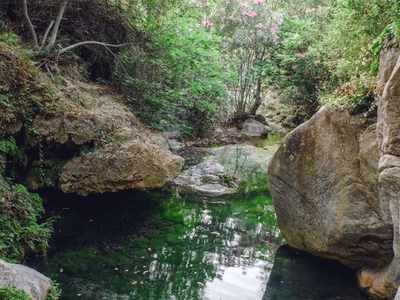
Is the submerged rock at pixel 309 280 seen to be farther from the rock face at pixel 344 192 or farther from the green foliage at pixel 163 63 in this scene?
Result: the green foliage at pixel 163 63

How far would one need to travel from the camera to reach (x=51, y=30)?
792cm

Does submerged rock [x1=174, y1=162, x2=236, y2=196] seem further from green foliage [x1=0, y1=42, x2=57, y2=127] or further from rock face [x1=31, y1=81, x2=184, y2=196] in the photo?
green foliage [x1=0, y1=42, x2=57, y2=127]

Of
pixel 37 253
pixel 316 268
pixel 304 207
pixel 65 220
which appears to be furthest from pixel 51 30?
pixel 316 268

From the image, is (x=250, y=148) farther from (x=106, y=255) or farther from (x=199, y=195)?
(x=106, y=255)

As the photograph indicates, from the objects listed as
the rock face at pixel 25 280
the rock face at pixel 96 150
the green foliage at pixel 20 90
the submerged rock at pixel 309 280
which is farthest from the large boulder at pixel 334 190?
the green foliage at pixel 20 90

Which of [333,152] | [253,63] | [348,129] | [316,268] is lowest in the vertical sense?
[316,268]

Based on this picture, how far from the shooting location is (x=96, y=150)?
620 centimetres

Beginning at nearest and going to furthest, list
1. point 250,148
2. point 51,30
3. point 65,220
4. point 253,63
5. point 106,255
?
point 106,255, point 65,220, point 51,30, point 250,148, point 253,63

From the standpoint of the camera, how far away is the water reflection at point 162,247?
5.07 m

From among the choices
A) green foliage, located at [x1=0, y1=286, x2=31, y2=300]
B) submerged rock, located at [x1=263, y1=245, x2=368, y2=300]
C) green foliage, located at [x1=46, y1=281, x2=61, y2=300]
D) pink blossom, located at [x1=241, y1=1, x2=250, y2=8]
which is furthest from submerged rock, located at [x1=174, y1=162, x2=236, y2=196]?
pink blossom, located at [x1=241, y1=1, x2=250, y2=8]

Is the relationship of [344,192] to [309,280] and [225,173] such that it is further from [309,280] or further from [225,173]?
[225,173]

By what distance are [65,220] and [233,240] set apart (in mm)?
3168

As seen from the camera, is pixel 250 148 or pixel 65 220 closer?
pixel 65 220

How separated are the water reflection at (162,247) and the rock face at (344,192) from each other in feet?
4.00
